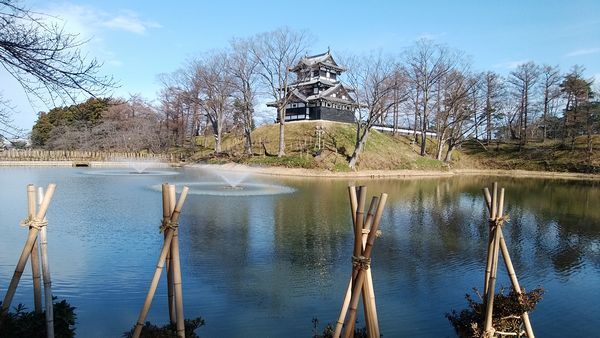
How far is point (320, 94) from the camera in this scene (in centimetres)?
4491

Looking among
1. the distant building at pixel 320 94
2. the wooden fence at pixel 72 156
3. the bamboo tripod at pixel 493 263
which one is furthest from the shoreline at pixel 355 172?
the bamboo tripod at pixel 493 263

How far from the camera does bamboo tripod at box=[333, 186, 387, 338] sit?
138 inches

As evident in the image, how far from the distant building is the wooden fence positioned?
54.4 feet

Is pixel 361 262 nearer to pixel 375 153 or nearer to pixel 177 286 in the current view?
pixel 177 286

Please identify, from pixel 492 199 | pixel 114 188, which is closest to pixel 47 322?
pixel 492 199

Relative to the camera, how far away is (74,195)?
17188 millimetres

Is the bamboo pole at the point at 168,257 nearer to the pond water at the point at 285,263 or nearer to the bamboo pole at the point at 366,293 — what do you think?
the pond water at the point at 285,263

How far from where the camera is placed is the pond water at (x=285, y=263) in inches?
230

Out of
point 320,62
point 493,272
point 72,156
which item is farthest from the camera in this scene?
point 320,62

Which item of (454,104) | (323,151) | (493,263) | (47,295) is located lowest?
(47,295)

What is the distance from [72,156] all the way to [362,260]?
48.1m

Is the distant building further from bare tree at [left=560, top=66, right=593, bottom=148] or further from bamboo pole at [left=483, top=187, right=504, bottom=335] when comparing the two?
bamboo pole at [left=483, top=187, right=504, bottom=335]

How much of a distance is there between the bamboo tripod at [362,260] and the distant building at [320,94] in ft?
136

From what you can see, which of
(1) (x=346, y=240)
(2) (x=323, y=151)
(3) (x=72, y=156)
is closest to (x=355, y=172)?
(2) (x=323, y=151)
